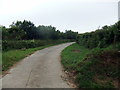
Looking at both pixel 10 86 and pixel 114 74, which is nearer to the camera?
pixel 10 86

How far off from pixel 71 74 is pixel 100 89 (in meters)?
1.82

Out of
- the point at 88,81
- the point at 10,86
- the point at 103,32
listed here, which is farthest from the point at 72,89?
the point at 103,32

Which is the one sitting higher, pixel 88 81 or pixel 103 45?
pixel 103 45

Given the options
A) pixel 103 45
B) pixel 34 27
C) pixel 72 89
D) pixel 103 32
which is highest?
pixel 34 27

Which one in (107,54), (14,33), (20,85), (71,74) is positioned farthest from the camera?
(14,33)

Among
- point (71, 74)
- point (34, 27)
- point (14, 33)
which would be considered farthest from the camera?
point (34, 27)

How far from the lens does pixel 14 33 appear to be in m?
27.0

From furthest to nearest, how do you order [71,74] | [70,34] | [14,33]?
[70,34] < [14,33] < [71,74]

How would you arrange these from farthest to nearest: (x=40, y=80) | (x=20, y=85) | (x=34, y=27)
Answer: (x=34, y=27) < (x=40, y=80) < (x=20, y=85)

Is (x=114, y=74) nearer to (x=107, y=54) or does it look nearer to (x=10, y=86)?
(x=107, y=54)

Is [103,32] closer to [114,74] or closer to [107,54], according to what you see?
[107,54]

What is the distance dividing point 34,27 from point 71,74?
29.8 m

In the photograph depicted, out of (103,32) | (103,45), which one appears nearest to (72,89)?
(103,45)

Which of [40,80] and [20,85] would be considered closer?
[20,85]
